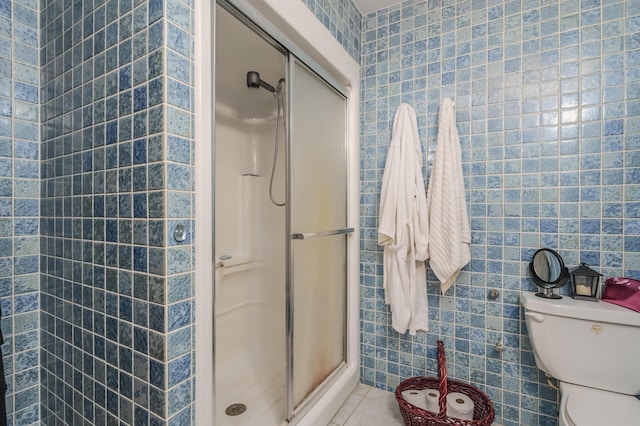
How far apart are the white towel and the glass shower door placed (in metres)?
0.49

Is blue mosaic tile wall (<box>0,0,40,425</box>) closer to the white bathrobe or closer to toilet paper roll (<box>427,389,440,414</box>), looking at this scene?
the white bathrobe

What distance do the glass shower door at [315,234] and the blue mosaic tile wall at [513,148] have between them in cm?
23

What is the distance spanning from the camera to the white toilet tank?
3.92 ft

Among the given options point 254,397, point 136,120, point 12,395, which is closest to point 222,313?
point 254,397

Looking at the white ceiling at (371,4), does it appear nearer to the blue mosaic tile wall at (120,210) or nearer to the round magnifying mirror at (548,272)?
the blue mosaic tile wall at (120,210)

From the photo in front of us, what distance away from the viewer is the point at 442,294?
66.0 inches

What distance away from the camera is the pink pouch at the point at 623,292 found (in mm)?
1239

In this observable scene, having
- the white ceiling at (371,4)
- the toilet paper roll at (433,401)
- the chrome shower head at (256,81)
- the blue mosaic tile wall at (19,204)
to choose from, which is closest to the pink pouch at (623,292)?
the toilet paper roll at (433,401)

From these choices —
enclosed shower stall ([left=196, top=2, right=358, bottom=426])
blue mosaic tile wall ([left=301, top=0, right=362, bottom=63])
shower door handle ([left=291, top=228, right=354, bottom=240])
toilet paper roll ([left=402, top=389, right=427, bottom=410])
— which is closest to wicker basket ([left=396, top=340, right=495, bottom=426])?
toilet paper roll ([left=402, top=389, right=427, bottom=410])

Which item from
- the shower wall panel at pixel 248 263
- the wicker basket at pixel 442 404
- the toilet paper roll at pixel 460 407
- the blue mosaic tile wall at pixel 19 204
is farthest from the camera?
the shower wall panel at pixel 248 263

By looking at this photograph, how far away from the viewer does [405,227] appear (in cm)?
161

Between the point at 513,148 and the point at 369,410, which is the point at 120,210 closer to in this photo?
the point at 369,410

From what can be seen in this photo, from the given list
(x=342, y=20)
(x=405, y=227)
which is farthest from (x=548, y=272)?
(x=342, y=20)

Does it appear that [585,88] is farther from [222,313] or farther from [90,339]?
[222,313]
